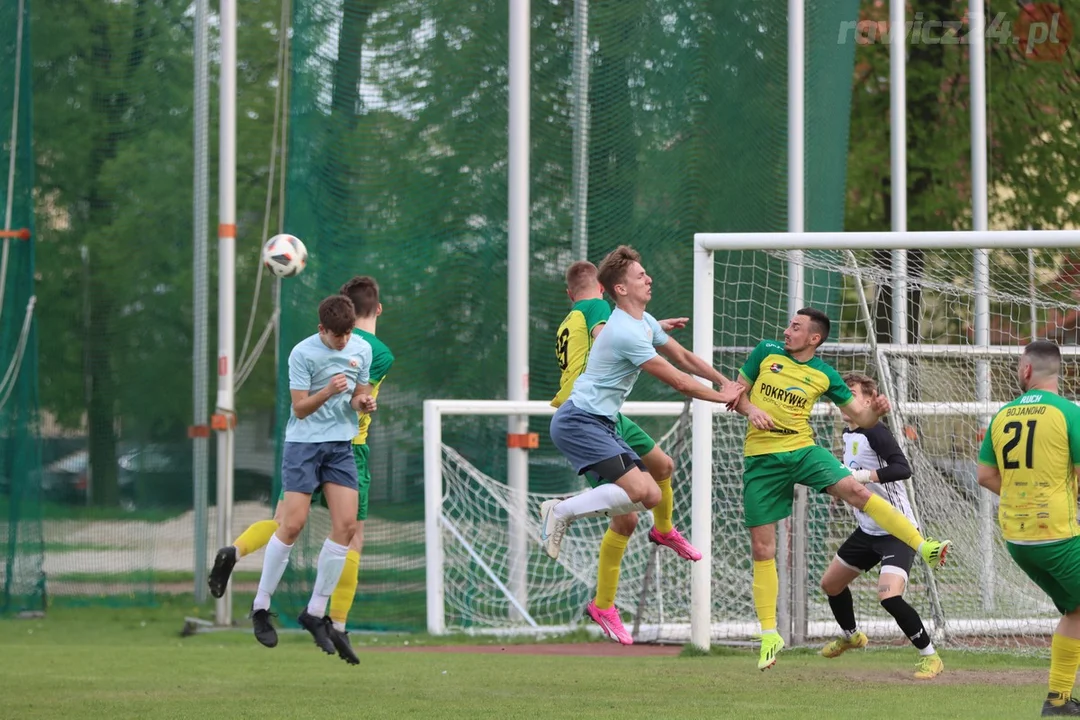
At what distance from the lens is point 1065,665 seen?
7.62 meters

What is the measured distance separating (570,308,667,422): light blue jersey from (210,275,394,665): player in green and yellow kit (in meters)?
1.53

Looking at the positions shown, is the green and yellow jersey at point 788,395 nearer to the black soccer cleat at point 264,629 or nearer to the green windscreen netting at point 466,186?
the black soccer cleat at point 264,629

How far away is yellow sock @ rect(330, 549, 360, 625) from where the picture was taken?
9750 mm

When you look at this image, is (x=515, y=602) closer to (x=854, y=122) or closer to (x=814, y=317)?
(x=814, y=317)

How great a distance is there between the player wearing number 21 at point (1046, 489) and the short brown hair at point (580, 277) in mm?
2632

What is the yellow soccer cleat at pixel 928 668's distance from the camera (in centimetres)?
920

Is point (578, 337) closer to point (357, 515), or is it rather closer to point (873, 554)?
point (357, 515)

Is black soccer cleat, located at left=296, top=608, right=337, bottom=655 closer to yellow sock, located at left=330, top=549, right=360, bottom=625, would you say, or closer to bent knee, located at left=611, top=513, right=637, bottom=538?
yellow sock, located at left=330, top=549, right=360, bottom=625

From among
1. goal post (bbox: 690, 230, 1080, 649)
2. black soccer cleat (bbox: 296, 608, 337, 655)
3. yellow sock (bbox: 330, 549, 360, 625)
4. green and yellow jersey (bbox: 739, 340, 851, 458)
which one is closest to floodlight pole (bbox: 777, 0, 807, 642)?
goal post (bbox: 690, 230, 1080, 649)

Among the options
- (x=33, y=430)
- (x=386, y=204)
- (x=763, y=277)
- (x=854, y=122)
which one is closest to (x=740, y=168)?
(x=763, y=277)

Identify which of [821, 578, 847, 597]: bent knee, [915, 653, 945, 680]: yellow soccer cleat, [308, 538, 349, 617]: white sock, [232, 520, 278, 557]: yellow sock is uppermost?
[232, 520, 278, 557]: yellow sock

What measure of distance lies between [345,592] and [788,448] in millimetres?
3209

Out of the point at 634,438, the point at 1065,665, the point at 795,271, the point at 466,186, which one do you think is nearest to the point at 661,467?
the point at 634,438

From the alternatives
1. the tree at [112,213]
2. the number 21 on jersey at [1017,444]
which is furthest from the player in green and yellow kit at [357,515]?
the tree at [112,213]
